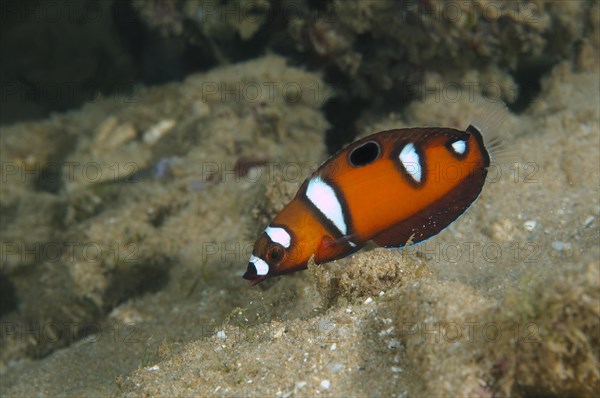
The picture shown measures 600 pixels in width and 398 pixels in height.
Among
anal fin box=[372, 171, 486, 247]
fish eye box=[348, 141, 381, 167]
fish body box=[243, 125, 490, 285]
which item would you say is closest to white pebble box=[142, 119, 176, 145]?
fish body box=[243, 125, 490, 285]

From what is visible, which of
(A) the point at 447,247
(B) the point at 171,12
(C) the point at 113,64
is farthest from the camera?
(C) the point at 113,64

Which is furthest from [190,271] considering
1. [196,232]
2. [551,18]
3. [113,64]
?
[113,64]

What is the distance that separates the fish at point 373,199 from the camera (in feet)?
9.12

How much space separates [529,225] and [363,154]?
73.8 inches

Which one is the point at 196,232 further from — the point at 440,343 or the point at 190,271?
the point at 440,343

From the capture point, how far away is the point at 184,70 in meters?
7.73

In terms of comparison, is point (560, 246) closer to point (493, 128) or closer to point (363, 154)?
point (493, 128)

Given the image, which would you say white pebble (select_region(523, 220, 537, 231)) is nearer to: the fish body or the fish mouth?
the fish body

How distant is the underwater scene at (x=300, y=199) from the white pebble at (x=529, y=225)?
0.02 meters

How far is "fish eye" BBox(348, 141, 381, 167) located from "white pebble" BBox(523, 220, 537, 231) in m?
1.78

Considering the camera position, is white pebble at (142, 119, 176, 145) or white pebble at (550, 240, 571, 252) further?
white pebble at (142, 119, 176, 145)

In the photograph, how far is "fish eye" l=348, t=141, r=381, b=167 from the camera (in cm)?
278

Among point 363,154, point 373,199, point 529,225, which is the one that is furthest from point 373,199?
point 529,225

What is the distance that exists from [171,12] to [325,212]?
496 cm
